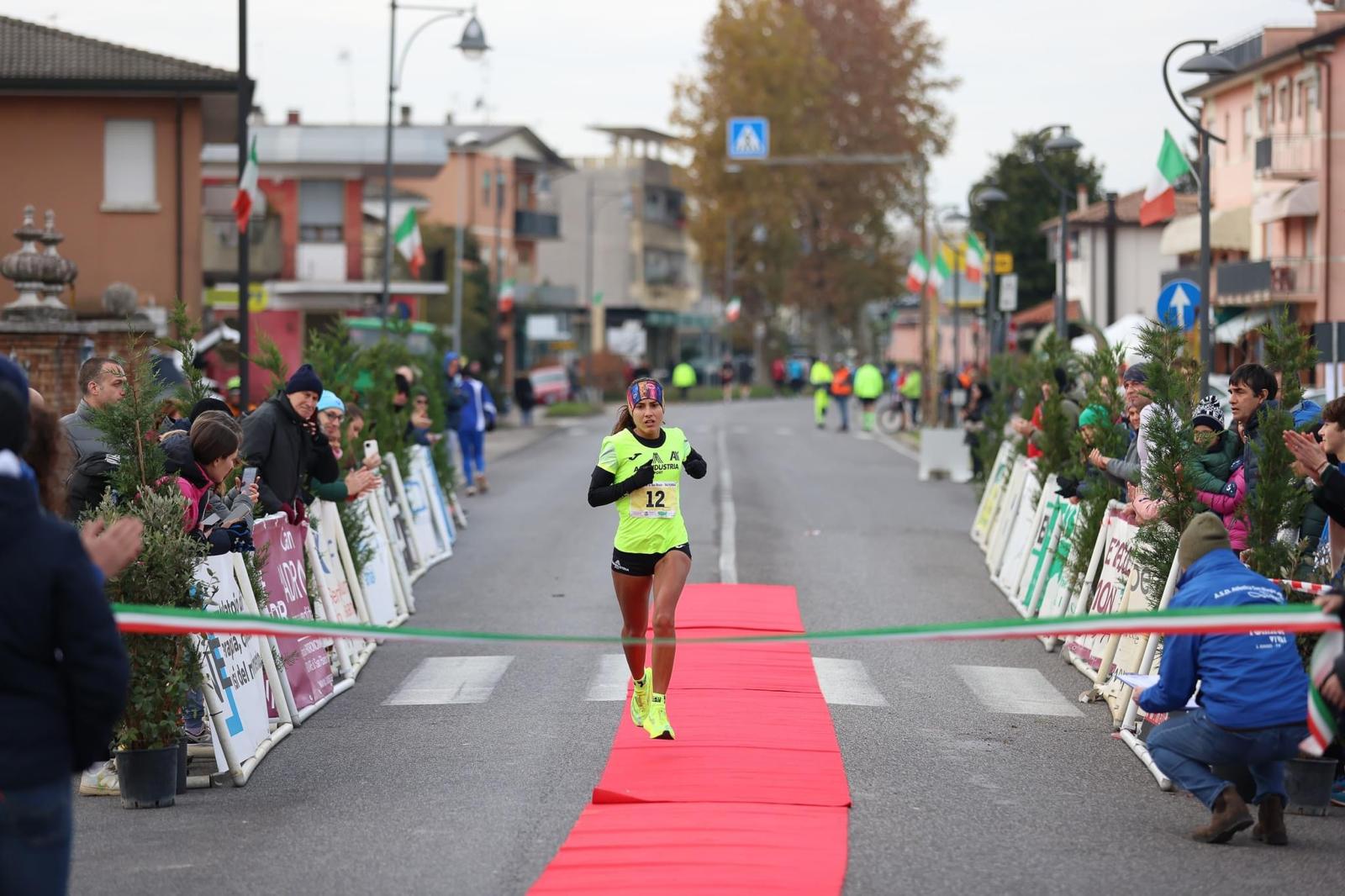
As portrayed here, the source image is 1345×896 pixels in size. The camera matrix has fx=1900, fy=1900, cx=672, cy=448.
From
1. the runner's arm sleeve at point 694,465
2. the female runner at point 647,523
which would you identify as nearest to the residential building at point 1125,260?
the runner's arm sleeve at point 694,465

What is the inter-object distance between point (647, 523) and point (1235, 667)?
10.8 feet

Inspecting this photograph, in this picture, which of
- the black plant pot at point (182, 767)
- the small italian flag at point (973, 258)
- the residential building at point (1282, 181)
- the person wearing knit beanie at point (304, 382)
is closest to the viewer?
the black plant pot at point (182, 767)

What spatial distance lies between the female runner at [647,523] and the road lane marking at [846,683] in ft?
5.79

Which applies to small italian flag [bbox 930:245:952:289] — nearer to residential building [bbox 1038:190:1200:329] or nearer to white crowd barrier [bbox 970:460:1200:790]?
residential building [bbox 1038:190:1200:329]

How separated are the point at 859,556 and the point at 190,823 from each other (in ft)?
39.6

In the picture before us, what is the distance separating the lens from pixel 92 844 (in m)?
7.94

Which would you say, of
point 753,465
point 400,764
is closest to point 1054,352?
point 400,764

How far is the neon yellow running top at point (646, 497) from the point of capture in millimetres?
9844

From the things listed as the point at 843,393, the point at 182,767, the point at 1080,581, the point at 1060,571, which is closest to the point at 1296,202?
the point at 843,393

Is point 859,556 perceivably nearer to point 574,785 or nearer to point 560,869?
point 574,785

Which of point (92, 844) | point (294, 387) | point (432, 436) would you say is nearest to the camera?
point (92, 844)

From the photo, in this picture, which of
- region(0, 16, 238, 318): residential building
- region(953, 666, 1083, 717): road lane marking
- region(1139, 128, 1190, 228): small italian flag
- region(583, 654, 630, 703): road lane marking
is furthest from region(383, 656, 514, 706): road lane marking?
region(0, 16, 238, 318): residential building

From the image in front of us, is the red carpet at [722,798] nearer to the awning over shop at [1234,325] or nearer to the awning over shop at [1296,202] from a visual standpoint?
the awning over shop at [1296,202]

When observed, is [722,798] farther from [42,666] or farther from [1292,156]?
[1292,156]
